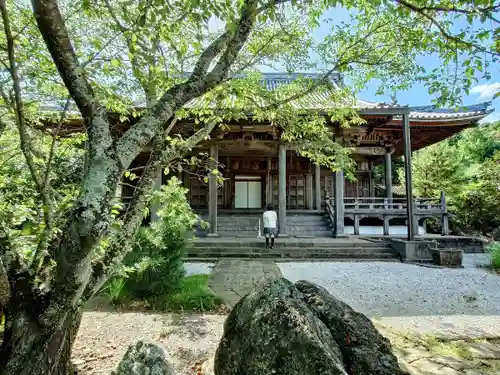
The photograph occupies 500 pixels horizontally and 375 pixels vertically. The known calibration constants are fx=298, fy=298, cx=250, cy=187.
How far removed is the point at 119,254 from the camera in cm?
204

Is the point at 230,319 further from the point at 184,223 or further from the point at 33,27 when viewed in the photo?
the point at 33,27

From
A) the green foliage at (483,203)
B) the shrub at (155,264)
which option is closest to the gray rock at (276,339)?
the shrub at (155,264)

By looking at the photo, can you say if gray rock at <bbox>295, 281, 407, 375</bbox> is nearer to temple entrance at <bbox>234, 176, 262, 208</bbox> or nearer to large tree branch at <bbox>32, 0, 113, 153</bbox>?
large tree branch at <bbox>32, 0, 113, 153</bbox>

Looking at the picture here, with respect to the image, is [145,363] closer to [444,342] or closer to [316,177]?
[444,342]

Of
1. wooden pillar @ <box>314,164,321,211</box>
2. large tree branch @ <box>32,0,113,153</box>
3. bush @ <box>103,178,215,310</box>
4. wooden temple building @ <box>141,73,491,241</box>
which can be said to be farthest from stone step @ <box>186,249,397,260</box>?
large tree branch @ <box>32,0,113,153</box>

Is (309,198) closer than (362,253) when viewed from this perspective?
No

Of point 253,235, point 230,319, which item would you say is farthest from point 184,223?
point 253,235

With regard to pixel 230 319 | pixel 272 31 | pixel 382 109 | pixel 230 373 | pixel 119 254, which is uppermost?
pixel 382 109

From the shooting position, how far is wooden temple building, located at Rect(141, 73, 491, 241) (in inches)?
404

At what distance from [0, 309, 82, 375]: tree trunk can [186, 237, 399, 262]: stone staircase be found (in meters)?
6.28

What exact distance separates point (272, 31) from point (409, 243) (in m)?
6.65

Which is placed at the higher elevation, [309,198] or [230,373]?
[309,198]

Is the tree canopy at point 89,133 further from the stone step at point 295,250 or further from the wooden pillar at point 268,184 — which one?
the wooden pillar at point 268,184

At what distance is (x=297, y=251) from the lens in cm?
848
